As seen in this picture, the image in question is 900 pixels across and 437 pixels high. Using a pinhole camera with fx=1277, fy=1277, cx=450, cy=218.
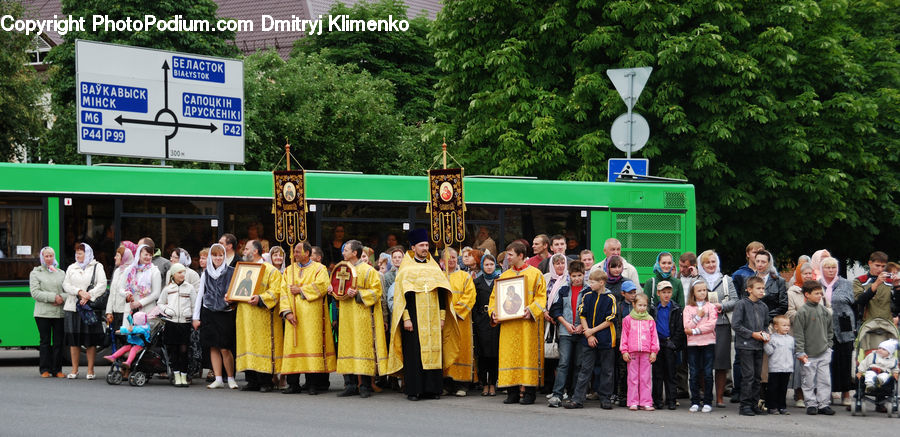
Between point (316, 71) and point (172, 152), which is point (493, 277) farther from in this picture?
point (316, 71)

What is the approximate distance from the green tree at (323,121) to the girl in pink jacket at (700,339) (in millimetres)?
25489

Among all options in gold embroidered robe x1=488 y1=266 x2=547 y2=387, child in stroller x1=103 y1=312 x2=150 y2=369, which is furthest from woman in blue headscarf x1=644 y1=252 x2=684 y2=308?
child in stroller x1=103 y1=312 x2=150 y2=369

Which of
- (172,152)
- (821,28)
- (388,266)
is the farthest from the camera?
(821,28)

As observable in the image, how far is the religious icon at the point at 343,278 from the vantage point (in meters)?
13.8

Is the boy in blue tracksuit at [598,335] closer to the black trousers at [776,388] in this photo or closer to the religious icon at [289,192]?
the black trousers at [776,388]

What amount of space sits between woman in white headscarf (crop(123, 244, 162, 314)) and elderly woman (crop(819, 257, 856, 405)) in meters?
7.49

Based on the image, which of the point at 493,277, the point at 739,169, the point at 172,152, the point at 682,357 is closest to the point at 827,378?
the point at 682,357

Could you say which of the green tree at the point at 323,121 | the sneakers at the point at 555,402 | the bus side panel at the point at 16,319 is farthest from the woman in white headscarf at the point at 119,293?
the green tree at the point at 323,121

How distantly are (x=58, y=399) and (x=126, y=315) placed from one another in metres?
1.97

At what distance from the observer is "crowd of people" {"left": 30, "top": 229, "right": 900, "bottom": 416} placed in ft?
41.5

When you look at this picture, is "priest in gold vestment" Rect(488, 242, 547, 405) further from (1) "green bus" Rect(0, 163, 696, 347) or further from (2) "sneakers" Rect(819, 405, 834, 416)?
(1) "green bus" Rect(0, 163, 696, 347)

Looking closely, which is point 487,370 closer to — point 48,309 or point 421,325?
point 421,325

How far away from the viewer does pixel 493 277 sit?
46.4 ft

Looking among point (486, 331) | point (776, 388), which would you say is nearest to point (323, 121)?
point (486, 331)
